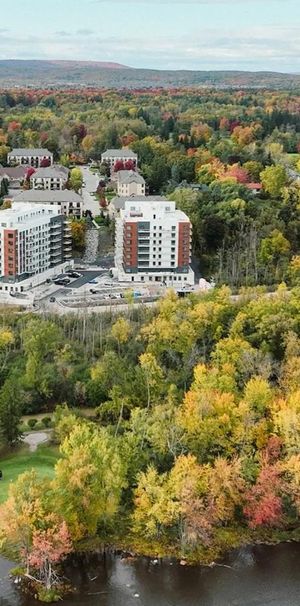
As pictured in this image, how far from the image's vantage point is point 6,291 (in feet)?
154

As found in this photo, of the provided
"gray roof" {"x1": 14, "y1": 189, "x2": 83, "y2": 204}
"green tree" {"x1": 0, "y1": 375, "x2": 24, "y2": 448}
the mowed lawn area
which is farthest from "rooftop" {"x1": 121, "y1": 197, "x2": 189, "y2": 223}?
the mowed lawn area

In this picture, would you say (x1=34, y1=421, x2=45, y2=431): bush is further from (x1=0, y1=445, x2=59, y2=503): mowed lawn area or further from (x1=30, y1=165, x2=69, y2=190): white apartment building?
(x1=30, y1=165, x2=69, y2=190): white apartment building

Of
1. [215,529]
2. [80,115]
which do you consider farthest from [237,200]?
[80,115]

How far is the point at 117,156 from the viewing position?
7988 cm

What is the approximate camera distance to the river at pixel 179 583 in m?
22.2

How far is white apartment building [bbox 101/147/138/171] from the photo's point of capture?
7900 centimetres

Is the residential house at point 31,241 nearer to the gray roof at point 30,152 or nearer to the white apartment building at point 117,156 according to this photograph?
the white apartment building at point 117,156

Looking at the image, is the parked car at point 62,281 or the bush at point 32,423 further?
the parked car at point 62,281

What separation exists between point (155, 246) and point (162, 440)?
80.9 ft

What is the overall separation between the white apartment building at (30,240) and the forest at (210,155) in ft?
32.0

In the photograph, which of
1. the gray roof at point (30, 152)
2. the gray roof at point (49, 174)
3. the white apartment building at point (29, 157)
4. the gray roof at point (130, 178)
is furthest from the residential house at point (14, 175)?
the gray roof at point (130, 178)

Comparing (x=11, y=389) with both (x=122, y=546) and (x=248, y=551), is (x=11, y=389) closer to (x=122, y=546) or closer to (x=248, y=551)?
(x=122, y=546)

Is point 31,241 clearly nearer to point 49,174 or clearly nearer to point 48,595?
point 49,174

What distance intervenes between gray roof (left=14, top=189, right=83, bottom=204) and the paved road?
14.4 ft
